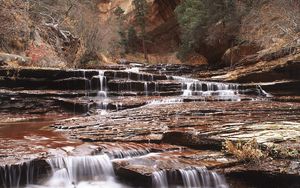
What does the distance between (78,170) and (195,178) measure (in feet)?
7.65

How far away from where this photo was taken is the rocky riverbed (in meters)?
7.23

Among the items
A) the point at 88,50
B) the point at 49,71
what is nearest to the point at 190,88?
the point at 49,71

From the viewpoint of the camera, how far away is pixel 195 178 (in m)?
7.29

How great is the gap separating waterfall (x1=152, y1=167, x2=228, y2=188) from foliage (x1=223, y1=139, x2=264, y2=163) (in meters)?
0.64

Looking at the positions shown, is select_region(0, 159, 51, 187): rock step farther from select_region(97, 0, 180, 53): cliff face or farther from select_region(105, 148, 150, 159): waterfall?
select_region(97, 0, 180, 53): cliff face

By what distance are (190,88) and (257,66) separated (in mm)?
4254

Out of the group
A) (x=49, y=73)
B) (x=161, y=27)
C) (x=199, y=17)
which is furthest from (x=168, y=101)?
(x=161, y=27)

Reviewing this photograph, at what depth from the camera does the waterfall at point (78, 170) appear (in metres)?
7.32

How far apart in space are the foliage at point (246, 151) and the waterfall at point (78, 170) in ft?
8.26

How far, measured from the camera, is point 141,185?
7227 mm

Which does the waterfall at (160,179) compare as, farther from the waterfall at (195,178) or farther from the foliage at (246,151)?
the foliage at (246,151)

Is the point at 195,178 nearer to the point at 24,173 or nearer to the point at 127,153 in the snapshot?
the point at 127,153

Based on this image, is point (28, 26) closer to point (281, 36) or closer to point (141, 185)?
point (281, 36)

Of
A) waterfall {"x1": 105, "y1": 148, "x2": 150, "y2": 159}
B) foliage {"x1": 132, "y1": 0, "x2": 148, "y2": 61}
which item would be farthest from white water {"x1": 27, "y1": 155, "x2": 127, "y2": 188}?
foliage {"x1": 132, "y1": 0, "x2": 148, "y2": 61}
